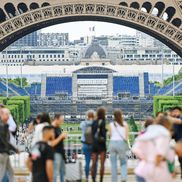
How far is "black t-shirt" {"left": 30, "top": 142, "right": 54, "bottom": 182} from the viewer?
12.0 metres

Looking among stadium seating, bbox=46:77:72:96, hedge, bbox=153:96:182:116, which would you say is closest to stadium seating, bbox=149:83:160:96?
stadium seating, bbox=46:77:72:96

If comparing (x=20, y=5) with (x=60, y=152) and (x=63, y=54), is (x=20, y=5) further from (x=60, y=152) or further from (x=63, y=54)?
(x=63, y=54)

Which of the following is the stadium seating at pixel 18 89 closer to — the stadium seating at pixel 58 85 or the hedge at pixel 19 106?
the stadium seating at pixel 58 85

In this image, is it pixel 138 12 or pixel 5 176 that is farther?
pixel 138 12

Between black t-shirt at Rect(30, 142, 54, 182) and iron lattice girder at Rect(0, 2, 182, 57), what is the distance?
29535 millimetres

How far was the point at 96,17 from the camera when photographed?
42562 mm

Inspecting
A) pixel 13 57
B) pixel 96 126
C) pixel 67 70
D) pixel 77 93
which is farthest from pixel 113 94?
pixel 13 57

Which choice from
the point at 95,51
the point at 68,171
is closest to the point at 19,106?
the point at 68,171

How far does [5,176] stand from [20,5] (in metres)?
→ 29.2

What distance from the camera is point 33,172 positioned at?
12.2 metres

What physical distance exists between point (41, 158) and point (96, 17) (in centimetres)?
3082

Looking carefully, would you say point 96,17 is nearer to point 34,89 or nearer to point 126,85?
point 34,89

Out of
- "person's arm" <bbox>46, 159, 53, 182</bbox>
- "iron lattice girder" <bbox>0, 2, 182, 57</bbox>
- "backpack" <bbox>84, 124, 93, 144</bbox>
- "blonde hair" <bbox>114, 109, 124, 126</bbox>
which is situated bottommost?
"person's arm" <bbox>46, 159, 53, 182</bbox>

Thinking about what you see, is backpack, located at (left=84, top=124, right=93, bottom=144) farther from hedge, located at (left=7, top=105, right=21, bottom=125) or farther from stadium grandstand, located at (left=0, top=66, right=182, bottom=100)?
stadium grandstand, located at (left=0, top=66, right=182, bottom=100)
